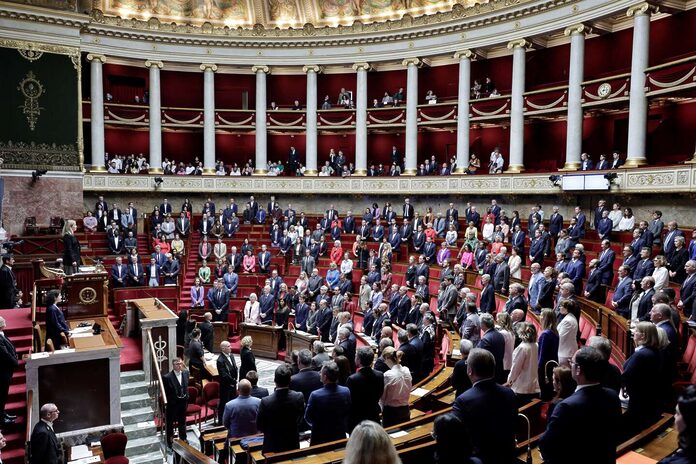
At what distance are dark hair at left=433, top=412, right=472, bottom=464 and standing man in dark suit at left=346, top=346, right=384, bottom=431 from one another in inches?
108

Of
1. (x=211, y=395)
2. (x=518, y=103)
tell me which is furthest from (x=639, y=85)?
(x=211, y=395)

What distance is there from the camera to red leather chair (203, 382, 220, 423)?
10.9m

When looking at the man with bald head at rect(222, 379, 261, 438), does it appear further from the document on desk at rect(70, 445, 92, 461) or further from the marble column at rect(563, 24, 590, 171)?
the marble column at rect(563, 24, 590, 171)

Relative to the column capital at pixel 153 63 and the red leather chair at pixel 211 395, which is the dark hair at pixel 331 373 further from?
the column capital at pixel 153 63

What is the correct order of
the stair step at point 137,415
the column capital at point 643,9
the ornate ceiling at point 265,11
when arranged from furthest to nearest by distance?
1. the ornate ceiling at point 265,11
2. the column capital at point 643,9
3. the stair step at point 137,415

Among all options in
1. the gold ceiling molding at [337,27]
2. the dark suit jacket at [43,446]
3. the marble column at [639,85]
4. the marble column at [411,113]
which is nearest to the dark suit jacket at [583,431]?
the dark suit jacket at [43,446]

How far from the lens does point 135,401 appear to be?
1123 centimetres

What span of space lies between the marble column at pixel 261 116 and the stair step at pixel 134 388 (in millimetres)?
16971

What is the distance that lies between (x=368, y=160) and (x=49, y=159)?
1530 centimetres

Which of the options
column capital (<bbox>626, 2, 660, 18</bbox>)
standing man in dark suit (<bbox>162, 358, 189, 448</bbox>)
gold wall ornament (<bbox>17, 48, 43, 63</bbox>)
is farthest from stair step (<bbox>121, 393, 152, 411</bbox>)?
column capital (<bbox>626, 2, 660, 18</bbox>)

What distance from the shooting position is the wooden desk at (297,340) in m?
14.3

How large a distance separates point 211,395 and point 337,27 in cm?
2039

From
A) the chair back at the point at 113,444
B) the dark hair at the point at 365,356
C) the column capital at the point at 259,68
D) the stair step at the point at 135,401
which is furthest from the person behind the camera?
the column capital at the point at 259,68

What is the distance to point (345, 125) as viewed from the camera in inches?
1082
